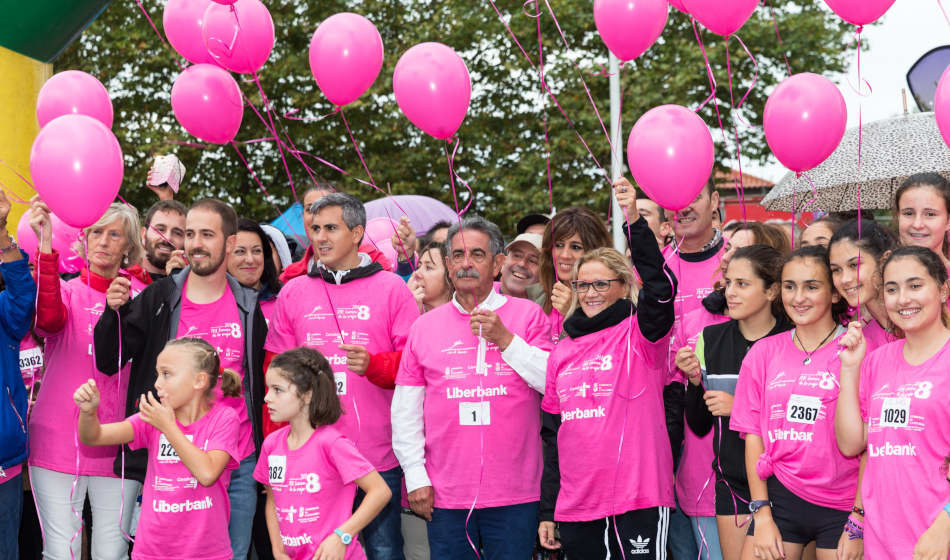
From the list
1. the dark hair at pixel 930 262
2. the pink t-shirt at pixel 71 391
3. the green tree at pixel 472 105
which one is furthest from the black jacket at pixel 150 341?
the green tree at pixel 472 105

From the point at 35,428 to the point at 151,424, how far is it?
2.74 ft

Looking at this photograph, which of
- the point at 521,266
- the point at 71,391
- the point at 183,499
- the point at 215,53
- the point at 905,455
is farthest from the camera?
the point at 521,266

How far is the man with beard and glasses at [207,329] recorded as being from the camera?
4.46m

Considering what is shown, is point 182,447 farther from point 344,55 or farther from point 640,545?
point 344,55

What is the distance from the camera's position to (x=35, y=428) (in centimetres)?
455

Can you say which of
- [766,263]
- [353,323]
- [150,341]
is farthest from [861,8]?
[150,341]

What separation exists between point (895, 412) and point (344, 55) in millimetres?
3060

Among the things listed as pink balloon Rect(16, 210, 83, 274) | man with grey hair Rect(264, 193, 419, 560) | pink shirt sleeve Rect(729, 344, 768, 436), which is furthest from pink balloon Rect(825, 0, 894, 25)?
pink balloon Rect(16, 210, 83, 274)

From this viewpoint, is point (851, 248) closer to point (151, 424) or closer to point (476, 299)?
point (476, 299)

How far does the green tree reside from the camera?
16922 mm

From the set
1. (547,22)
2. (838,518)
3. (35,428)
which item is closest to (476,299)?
(838,518)

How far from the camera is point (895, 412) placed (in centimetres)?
336

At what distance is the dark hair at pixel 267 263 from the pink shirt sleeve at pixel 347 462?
4.52ft

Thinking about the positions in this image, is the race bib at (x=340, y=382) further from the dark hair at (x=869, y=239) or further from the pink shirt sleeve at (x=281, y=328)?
the dark hair at (x=869, y=239)
